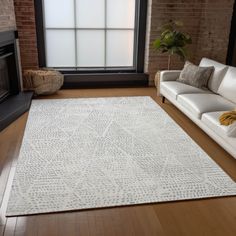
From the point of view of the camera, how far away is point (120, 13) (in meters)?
5.22

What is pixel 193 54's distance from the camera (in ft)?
18.1

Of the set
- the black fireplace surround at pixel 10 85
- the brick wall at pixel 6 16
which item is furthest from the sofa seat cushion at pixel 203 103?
the brick wall at pixel 6 16

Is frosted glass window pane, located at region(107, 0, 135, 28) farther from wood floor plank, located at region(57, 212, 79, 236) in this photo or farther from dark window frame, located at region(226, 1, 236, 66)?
wood floor plank, located at region(57, 212, 79, 236)

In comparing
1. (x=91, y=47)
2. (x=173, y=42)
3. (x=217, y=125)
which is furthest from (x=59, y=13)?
(x=217, y=125)

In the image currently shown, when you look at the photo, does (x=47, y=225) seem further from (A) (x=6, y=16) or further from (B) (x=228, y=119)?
(A) (x=6, y=16)

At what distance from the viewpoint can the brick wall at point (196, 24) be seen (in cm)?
507

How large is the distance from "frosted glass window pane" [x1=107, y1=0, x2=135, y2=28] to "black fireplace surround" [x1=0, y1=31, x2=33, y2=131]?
1851 millimetres

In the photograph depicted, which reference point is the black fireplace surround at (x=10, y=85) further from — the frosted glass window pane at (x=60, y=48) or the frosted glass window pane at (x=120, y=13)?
the frosted glass window pane at (x=120, y=13)

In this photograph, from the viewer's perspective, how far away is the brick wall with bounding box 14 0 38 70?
4672 millimetres

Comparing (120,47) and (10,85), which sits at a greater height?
(120,47)

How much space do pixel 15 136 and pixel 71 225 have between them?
1643 millimetres

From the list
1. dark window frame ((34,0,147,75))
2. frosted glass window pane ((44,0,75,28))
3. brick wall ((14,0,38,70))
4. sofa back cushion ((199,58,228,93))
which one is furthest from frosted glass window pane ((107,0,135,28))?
sofa back cushion ((199,58,228,93))

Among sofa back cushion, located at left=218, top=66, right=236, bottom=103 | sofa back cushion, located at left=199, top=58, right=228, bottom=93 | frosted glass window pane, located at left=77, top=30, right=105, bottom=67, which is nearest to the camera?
sofa back cushion, located at left=218, top=66, right=236, bottom=103

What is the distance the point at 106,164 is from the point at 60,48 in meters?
3.24
